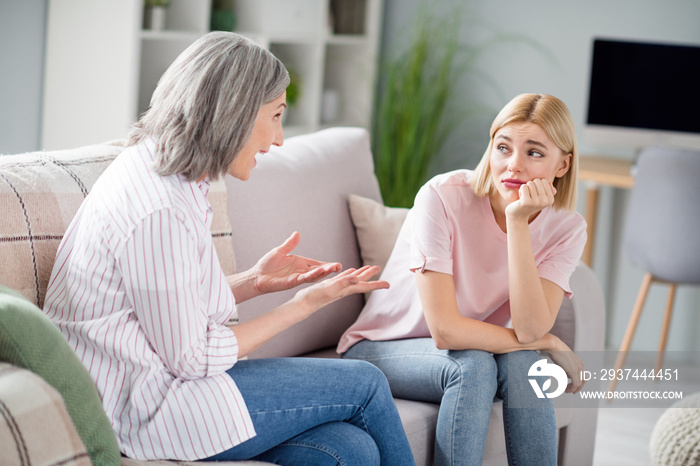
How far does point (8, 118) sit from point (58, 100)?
0.61 feet

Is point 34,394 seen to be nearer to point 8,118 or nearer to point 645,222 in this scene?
point 8,118

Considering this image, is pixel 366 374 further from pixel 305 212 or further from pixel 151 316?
pixel 305 212

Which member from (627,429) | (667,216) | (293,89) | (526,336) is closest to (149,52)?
(293,89)

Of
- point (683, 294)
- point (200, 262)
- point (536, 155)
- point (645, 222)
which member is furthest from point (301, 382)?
point (683, 294)

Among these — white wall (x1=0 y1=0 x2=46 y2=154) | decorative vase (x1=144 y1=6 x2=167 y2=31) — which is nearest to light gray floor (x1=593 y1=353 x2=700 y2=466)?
decorative vase (x1=144 y1=6 x2=167 y2=31)

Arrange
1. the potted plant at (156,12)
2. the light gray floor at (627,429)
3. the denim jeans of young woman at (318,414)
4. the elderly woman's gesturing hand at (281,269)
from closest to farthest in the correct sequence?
the denim jeans of young woman at (318,414) < the elderly woman's gesturing hand at (281,269) < the light gray floor at (627,429) < the potted plant at (156,12)

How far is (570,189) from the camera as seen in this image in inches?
68.9

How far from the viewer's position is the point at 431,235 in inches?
66.2

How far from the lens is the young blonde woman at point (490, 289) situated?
1.62m

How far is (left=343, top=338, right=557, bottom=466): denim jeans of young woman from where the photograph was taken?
1.60 metres

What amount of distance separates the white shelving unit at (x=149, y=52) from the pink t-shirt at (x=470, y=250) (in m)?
1.47

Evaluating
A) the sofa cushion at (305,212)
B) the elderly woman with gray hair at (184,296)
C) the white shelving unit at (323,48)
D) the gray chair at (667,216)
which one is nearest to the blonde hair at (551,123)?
the sofa cushion at (305,212)

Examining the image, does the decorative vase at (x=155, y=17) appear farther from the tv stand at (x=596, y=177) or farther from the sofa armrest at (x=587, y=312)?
the sofa armrest at (x=587, y=312)

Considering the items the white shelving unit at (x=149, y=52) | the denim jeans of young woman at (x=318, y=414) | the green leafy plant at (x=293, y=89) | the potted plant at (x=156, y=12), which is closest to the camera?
Result: the denim jeans of young woman at (x=318, y=414)
